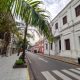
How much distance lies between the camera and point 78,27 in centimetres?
2131

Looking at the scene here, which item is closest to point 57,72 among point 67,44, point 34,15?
point 34,15

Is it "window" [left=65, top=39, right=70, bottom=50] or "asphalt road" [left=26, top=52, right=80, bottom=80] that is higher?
"window" [left=65, top=39, right=70, bottom=50]

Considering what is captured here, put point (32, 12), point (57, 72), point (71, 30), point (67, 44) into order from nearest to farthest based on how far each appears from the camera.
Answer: point (32, 12) < point (57, 72) < point (71, 30) < point (67, 44)

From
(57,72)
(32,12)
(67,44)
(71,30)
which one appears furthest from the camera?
(67,44)

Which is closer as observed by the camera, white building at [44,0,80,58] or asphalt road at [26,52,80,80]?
asphalt road at [26,52,80,80]

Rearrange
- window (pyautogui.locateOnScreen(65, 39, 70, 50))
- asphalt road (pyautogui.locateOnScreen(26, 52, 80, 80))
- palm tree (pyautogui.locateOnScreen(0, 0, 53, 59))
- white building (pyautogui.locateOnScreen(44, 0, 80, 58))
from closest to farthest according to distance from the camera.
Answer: palm tree (pyautogui.locateOnScreen(0, 0, 53, 59)) → asphalt road (pyautogui.locateOnScreen(26, 52, 80, 80)) → white building (pyautogui.locateOnScreen(44, 0, 80, 58)) → window (pyautogui.locateOnScreen(65, 39, 70, 50))

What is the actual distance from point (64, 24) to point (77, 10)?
590 cm

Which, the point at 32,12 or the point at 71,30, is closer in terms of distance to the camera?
the point at 32,12

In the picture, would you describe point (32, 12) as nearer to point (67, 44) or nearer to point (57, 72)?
point (57, 72)

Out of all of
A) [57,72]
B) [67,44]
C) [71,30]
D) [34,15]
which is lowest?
[57,72]

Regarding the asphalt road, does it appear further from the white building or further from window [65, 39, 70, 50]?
window [65, 39, 70, 50]

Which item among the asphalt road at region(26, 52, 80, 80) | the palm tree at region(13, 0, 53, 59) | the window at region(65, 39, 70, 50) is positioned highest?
the window at region(65, 39, 70, 50)

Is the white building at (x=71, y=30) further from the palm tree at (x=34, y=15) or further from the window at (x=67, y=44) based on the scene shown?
the palm tree at (x=34, y=15)

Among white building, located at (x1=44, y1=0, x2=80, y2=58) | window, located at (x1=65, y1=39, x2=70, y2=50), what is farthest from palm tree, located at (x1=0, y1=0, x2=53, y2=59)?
window, located at (x1=65, y1=39, x2=70, y2=50)
